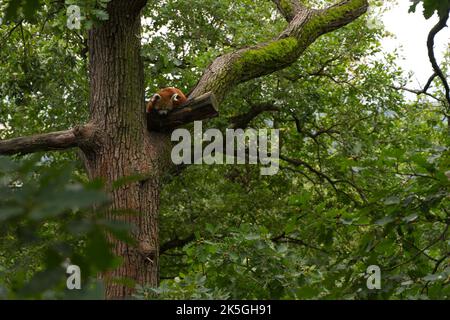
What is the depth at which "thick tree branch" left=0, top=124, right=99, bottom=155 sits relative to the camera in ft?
16.3

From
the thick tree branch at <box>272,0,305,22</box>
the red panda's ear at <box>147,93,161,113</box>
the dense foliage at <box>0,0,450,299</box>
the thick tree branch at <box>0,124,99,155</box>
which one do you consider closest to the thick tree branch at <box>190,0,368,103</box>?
the thick tree branch at <box>272,0,305,22</box>

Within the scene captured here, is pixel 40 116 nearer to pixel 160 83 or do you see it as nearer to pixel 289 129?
pixel 160 83

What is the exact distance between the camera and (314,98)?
31.7 ft

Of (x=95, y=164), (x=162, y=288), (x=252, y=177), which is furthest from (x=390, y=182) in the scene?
(x=162, y=288)

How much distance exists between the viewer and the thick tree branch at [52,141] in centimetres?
498

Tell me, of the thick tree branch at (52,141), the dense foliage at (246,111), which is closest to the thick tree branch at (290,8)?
the dense foliage at (246,111)

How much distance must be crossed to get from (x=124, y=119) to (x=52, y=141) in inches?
21.5

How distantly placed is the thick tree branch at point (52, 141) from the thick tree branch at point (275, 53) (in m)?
0.91

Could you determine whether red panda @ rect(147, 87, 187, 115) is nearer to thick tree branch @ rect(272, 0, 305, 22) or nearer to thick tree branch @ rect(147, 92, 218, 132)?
thick tree branch @ rect(147, 92, 218, 132)

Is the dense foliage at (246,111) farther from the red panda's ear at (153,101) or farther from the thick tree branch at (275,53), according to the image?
the thick tree branch at (275,53)

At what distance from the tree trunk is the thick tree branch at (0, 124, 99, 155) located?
0.26ft

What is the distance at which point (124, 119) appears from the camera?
16.8 feet

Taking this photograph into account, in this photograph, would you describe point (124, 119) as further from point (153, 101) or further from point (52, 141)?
point (52, 141)
